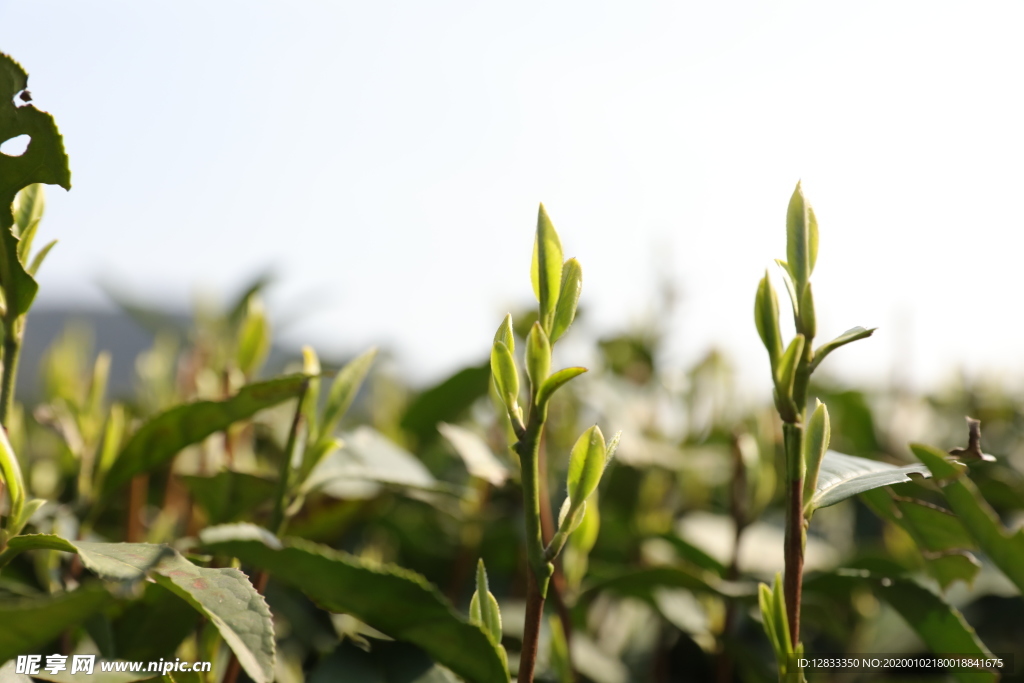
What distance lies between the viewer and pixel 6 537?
2.18 feet

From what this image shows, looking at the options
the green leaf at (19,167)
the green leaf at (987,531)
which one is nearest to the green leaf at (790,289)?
the green leaf at (987,531)

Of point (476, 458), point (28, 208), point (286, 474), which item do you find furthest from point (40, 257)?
point (476, 458)

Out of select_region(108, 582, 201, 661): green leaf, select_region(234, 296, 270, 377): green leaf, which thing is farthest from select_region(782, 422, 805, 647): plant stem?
select_region(234, 296, 270, 377): green leaf

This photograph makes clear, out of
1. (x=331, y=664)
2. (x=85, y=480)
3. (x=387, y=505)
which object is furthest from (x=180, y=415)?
(x=387, y=505)

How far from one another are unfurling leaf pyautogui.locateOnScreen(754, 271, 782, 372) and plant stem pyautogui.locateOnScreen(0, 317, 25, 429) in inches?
24.6

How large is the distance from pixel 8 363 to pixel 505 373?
436 millimetres

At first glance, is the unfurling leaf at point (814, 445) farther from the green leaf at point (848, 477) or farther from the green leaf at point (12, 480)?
the green leaf at point (12, 480)

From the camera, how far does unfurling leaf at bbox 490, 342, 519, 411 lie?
583 mm

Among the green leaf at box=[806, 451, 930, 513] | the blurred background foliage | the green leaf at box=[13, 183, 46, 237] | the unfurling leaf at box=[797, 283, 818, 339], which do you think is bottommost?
the blurred background foliage

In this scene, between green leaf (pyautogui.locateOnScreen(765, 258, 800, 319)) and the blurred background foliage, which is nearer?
green leaf (pyautogui.locateOnScreen(765, 258, 800, 319))

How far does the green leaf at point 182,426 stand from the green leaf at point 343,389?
0.13 feet

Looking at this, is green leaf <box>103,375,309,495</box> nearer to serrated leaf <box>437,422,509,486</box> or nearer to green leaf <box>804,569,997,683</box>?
serrated leaf <box>437,422,509,486</box>

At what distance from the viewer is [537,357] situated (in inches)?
22.6

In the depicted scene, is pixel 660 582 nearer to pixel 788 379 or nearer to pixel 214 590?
pixel 788 379
